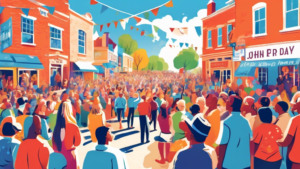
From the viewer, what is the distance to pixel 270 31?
12.0 m

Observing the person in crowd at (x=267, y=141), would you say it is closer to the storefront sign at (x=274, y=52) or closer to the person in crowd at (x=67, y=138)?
the person in crowd at (x=67, y=138)

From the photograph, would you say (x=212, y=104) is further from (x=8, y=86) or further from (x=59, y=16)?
(x=59, y=16)

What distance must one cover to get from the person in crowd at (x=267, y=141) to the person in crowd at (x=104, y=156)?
6.50 ft

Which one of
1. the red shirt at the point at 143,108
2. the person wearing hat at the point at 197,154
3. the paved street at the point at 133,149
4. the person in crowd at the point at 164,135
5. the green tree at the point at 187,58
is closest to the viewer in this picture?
the person wearing hat at the point at 197,154

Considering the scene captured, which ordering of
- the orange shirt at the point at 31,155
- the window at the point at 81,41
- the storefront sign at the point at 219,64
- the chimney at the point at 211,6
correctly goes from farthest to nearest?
the chimney at the point at 211,6
the window at the point at 81,41
the storefront sign at the point at 219,64
the orange shirt at the point at 31,155

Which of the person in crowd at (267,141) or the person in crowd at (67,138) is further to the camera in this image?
the person in crowd at (67,138)

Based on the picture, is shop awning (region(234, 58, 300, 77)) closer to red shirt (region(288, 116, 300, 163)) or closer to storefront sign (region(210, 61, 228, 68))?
storefront sign (region(210, 61, 228, 68))

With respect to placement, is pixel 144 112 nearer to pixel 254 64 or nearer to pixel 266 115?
pixel 266 115

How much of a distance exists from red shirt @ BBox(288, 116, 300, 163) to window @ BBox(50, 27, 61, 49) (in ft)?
49.4

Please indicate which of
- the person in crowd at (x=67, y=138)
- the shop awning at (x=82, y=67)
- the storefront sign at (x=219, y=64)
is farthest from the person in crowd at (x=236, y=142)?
the shop awning at (x=82, y=67)

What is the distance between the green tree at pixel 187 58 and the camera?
61125 millimetres

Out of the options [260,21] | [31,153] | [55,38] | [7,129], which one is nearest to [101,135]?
[31,153]

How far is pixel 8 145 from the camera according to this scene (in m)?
3.18

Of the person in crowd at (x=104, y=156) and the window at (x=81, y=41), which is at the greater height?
the window at (x=81, y=41)
